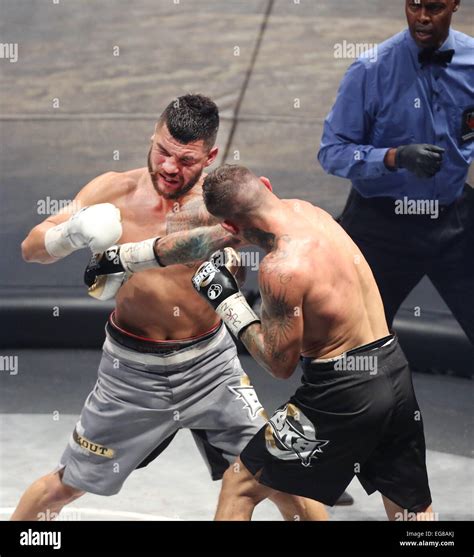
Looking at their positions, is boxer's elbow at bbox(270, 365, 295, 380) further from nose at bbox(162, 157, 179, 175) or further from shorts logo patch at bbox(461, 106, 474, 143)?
shorts logo patch at bbox(461, 106, 474, 143)

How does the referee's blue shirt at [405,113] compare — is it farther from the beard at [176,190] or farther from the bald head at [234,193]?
the bald head at [234,193]

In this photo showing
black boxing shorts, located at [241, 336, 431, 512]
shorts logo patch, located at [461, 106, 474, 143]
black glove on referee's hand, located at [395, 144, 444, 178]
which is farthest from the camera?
shorts logo patch, located at [461, 106, 474, 143]

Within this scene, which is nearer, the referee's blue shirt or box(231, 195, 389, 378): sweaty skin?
box(231, 195, 389, 378): sweaty skin

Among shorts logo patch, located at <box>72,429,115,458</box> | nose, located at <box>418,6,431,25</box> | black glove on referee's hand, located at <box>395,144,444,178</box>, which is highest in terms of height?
nose, located at <box>418,6,431,25</box>

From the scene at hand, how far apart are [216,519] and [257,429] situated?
0.37m

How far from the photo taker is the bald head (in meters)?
3.62

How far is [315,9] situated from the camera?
9.86m

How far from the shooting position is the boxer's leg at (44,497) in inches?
159

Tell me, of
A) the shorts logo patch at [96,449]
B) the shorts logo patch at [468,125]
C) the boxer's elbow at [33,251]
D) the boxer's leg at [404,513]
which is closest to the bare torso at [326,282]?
the boxer's leg at [404,513]

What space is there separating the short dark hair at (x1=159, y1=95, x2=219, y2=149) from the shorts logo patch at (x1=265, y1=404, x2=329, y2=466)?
0.90 meters

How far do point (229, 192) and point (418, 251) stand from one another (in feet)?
4.46

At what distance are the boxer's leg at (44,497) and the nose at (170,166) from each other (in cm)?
100

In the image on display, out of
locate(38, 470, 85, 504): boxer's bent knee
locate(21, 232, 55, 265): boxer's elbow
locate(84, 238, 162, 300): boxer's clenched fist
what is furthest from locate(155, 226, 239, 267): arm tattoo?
locate(38, 470, 85, 504): boxer's bent knee
